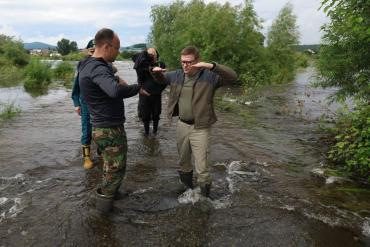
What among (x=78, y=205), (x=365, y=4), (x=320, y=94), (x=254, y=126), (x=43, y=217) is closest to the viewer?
(x=43, y=217)

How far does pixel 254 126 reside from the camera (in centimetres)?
1088

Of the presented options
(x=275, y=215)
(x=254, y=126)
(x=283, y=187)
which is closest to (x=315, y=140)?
(x=254, y=126)

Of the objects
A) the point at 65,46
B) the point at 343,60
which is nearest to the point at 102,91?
the point at 343,60

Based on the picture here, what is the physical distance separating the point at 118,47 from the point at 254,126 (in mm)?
7377

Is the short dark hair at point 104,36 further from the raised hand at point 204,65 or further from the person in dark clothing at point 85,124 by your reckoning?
the person in dark clothing at point 85,124

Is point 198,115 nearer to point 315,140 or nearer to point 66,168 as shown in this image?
point 66,168

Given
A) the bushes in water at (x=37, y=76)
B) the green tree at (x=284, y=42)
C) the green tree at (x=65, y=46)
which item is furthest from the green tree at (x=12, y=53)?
the green tree at (x=65, y=46)

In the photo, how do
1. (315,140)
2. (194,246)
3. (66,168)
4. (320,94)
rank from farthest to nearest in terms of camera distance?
(320,94) < (315,140) < (66,168) < (194,246)

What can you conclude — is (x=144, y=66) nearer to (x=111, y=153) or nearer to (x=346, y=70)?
(x=111, y=153)

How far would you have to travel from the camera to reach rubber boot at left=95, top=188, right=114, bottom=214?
4574 millimetres

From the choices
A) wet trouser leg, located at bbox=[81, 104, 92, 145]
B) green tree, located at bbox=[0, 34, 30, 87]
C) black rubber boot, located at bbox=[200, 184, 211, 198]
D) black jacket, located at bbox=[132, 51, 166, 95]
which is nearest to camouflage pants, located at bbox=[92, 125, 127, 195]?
black rubber boot, located at bbox=[200, 184, 211, 198]

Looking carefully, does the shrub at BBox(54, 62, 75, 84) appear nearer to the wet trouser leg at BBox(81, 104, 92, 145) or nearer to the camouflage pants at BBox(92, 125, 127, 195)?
the wet trouser leg at BBox(81, 104, 92, 145)

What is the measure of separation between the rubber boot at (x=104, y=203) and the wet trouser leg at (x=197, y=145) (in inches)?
49.5

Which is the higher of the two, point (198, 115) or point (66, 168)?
point (198, 115)
